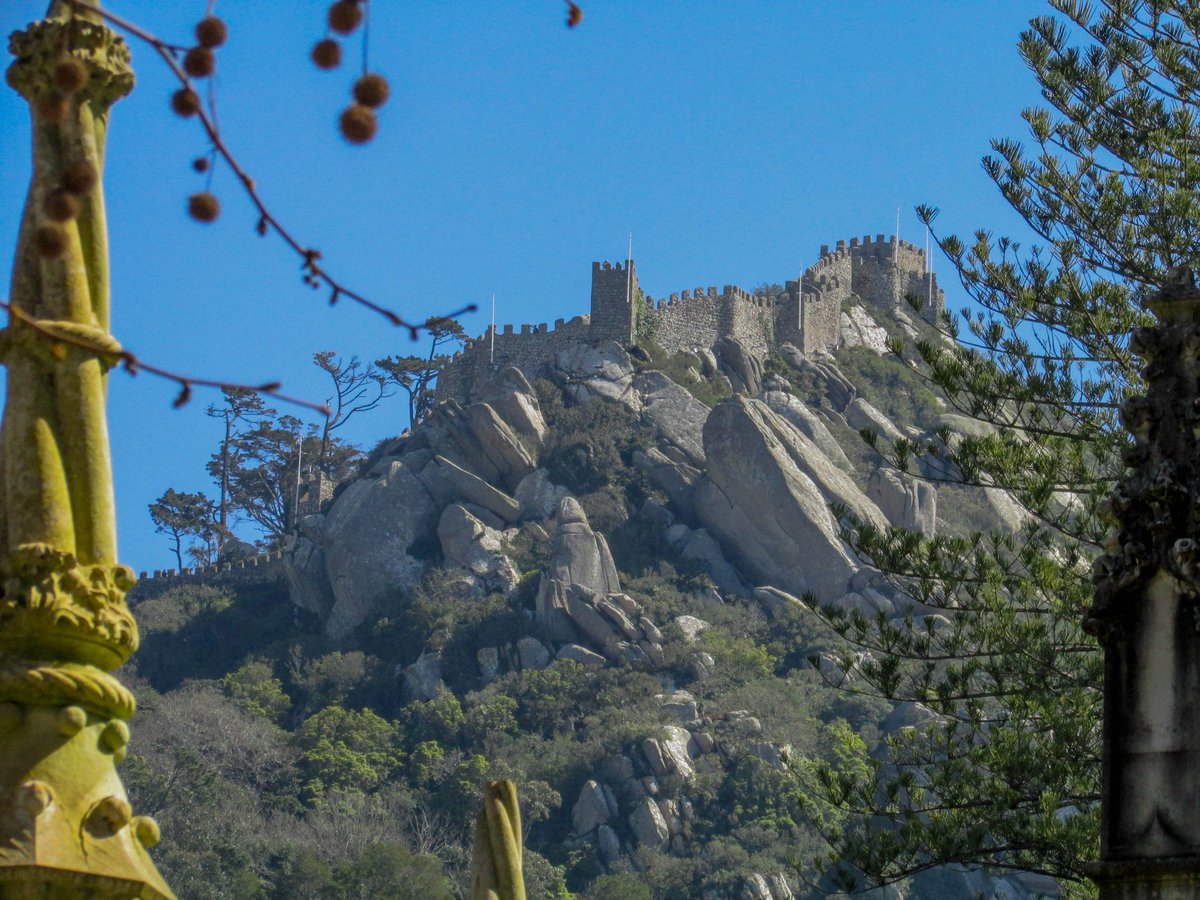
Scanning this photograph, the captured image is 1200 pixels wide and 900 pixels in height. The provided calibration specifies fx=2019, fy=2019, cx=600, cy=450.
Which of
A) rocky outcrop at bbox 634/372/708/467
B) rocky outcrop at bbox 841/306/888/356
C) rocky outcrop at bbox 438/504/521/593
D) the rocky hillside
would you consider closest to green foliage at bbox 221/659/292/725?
the rocky hillside

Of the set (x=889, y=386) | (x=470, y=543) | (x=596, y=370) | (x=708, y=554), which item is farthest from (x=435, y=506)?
(x=889, y=386)

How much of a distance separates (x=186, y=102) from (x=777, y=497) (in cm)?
5860

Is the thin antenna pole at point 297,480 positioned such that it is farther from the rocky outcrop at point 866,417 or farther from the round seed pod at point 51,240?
the round seed pod at point 51,240

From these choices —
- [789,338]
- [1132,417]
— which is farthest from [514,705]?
[1132,417]

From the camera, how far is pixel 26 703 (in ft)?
10.6

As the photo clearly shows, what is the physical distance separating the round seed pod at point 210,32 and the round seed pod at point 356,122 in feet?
0.60

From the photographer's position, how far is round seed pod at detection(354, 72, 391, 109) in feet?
8.36

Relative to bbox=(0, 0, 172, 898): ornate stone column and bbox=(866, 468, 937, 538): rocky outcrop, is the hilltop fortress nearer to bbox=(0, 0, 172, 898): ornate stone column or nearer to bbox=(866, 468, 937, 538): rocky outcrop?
bbox=(866, 468, 937, 538): rocky outcrop

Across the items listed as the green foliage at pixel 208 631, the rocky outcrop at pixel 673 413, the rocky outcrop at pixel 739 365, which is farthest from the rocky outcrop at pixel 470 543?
the rocky outcrop at pixel 739 365

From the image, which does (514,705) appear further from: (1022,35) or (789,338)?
(1022,35)

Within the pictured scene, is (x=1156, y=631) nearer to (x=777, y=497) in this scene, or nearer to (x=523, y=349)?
(x=777, y=497)

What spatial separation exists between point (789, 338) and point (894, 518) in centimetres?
1246

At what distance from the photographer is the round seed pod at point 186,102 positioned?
2.48m

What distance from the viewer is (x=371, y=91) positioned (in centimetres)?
256
